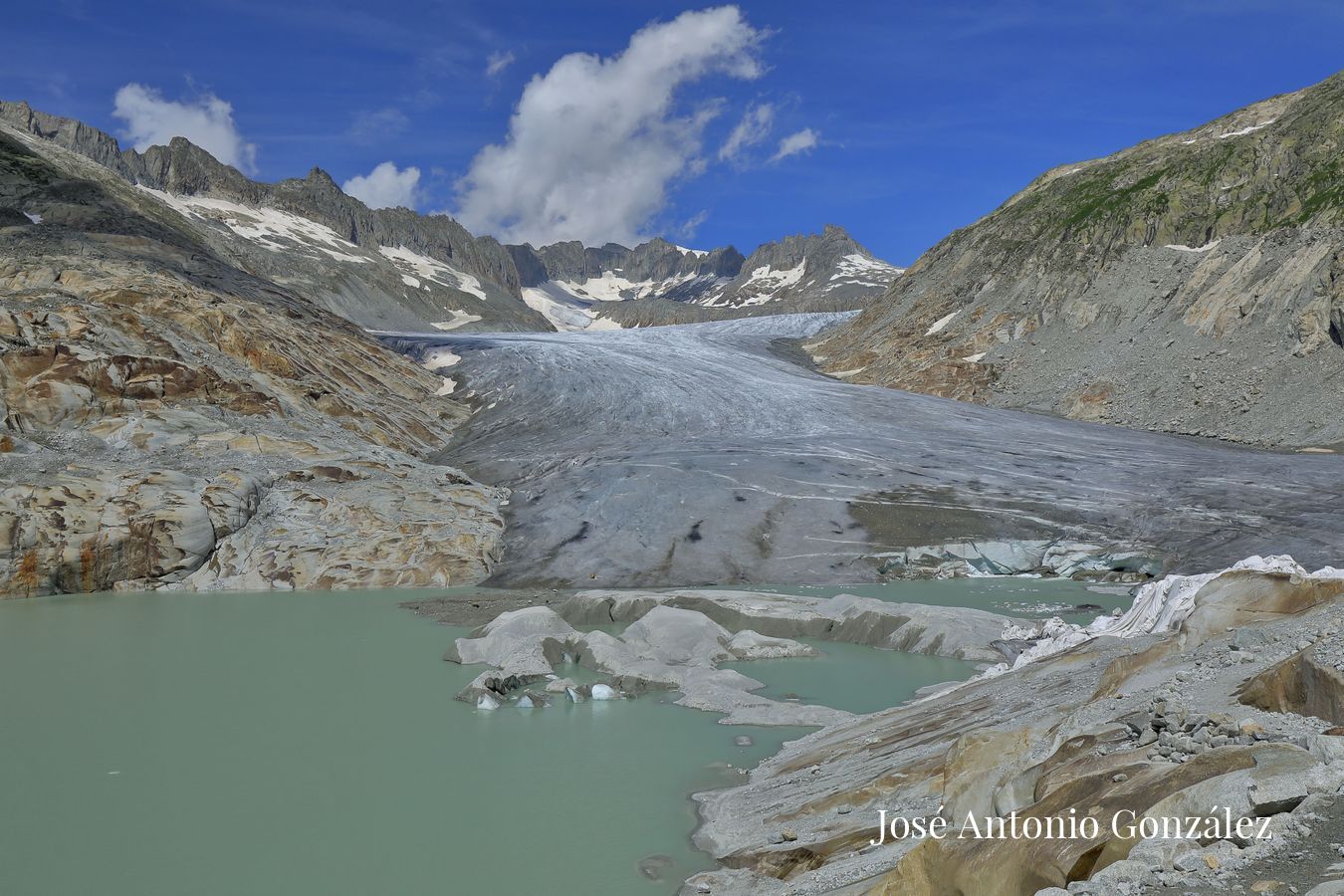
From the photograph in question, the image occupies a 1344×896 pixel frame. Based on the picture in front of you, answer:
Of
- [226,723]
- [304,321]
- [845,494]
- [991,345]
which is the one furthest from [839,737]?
[991,345]

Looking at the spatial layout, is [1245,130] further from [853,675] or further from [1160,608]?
[1160,608]

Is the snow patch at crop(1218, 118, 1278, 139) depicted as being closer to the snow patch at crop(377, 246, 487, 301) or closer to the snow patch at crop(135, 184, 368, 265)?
the snow patch at crop(135, 184, 368, 265)

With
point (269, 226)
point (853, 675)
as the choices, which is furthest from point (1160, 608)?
point (269, 226)

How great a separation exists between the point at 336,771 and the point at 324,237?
127107mm

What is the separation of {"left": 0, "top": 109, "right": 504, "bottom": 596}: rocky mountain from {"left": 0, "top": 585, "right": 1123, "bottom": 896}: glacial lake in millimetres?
6700

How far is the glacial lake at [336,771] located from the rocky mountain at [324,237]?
77616 millimetres

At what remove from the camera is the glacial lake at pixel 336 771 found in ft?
26.6

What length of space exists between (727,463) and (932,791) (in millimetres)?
23446

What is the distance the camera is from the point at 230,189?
429 ft

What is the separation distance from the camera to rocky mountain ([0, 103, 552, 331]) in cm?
9838

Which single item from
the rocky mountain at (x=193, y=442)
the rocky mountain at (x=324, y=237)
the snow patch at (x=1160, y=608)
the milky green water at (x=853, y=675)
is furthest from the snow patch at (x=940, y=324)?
the rocky mountain at (x=324, y=237)

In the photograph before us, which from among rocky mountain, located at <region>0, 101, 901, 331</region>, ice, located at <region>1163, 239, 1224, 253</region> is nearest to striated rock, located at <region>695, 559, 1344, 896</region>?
ice, located at <region>1163, 239, 1224, 253</region>

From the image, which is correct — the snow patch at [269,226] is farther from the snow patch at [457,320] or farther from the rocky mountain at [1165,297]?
the rocky mountain at [1165,297]

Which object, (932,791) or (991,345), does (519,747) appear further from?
(991,345)
